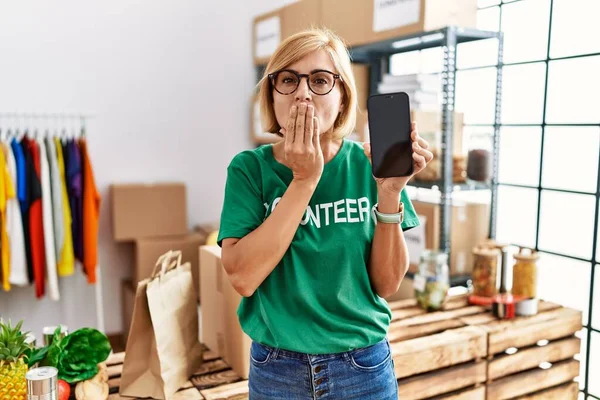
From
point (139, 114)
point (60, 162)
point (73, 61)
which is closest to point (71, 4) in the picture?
point (73, 61)

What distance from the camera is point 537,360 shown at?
77.0 inches

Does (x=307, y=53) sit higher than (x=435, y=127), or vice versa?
(x=307, y=53)

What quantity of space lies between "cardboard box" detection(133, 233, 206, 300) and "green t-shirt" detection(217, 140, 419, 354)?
2377 mm

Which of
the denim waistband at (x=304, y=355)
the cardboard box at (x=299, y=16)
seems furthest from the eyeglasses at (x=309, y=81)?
the cardboard box at (x=299, y=16)

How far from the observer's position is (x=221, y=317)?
1.67 m

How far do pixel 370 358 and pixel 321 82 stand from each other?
545 millimetres

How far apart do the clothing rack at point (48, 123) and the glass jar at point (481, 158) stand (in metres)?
2.12

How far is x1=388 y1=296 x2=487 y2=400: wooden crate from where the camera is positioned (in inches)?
67.6

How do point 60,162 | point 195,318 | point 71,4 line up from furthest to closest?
point 71,4 < point 60,162 < point 195,318

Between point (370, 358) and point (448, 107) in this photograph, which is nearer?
point (370, 358)

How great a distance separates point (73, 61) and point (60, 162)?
778mm

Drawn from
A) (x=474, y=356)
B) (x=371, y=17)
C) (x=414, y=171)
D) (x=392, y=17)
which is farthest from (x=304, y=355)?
(x=371, y=17)

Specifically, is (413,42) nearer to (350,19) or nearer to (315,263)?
(350,19)

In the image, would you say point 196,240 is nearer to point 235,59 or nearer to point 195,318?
point 235,59
